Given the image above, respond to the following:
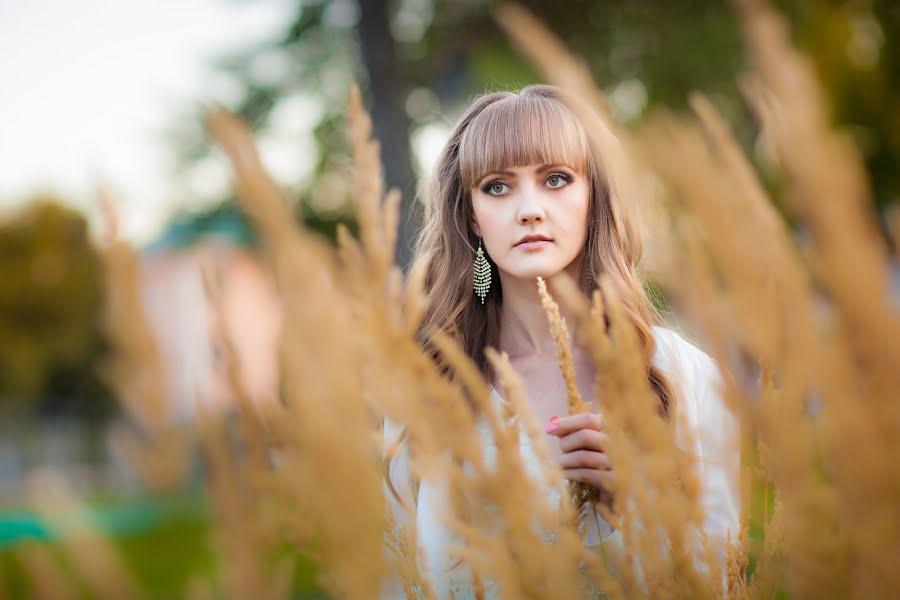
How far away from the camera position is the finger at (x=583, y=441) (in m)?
1.19

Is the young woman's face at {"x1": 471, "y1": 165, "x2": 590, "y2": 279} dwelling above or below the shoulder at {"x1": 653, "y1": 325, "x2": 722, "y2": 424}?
above

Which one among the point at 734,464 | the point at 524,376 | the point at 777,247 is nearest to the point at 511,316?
the point at 524,376

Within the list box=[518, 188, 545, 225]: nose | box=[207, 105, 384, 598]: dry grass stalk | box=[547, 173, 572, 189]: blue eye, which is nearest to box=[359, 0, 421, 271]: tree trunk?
box=[547, 173, 572, 189]: blue eye

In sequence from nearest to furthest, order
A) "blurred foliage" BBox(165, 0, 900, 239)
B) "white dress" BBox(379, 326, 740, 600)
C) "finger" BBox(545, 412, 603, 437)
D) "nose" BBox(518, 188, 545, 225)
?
"finger" BBox(545, 412, 603, 437) → "white dress" BBox(379, 326, 740, 600) → "nose" BBox(518, 188, 545, 225) → "blurred foliage" BBox(165, 0, 900, 239)

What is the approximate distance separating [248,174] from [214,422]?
0.72 feet

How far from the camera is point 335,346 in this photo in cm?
62

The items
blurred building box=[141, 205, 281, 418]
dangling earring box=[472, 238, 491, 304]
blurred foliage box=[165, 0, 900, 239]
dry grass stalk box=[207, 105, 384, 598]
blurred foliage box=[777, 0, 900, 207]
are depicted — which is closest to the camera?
dry grass stalk box=[207, 105, 384, 598]

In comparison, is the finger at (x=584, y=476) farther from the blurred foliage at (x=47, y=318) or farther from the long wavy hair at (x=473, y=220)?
the blurred foliage at (x=47, y=318)

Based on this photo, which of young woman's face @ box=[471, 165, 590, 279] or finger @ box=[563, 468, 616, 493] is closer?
finger @ box=[563, 468, 616, 493]

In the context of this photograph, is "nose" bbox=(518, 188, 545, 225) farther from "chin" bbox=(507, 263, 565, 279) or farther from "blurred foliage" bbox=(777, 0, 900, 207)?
"blurred foliage" bbox=(777, 0, 900, 207)

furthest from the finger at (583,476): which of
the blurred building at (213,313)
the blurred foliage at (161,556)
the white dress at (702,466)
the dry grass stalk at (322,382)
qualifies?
the blurred foliage at (161,556)

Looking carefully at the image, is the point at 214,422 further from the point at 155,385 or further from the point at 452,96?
the point at 452,96

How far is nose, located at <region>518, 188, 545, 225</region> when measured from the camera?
185 cm

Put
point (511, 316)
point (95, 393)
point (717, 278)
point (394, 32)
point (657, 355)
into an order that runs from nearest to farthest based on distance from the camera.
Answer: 1. point (717, 278)
2. point (657, 355)
3. point (511, 316)
4. point (394, 32)
5. point (95, 393)
